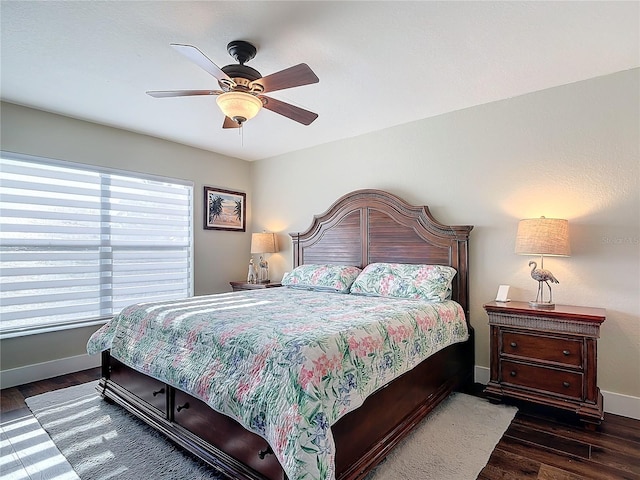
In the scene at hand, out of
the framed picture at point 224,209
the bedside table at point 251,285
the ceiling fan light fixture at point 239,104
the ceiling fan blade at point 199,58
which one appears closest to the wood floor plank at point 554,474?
the ceiling fan light fixture at point 239,104

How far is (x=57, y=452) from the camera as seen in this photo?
211 cm

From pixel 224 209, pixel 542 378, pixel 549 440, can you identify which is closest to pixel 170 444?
pixel 549 440

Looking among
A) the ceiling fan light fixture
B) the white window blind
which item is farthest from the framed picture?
the ceiling fan light fixture

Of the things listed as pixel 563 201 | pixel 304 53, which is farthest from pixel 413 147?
pixel 304 53

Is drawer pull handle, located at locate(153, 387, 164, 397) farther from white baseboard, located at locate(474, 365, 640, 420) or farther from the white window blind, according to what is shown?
white baseboard, located at locate(474, 365, 640, 420)

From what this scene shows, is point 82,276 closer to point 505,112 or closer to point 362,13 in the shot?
point 362,13

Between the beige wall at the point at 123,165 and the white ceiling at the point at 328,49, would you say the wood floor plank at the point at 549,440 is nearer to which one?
the white ceiling at the point at 328,49

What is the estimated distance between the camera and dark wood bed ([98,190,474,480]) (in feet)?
5.70

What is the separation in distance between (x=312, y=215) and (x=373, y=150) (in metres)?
1.15

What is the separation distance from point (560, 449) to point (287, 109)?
2.79 metres

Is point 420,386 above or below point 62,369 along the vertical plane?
above

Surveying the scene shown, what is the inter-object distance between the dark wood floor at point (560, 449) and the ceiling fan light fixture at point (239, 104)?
2501 mm

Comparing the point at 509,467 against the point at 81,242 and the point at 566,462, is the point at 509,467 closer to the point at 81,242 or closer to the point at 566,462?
the point at 566,462

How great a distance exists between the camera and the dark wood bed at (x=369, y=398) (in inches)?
68.4
